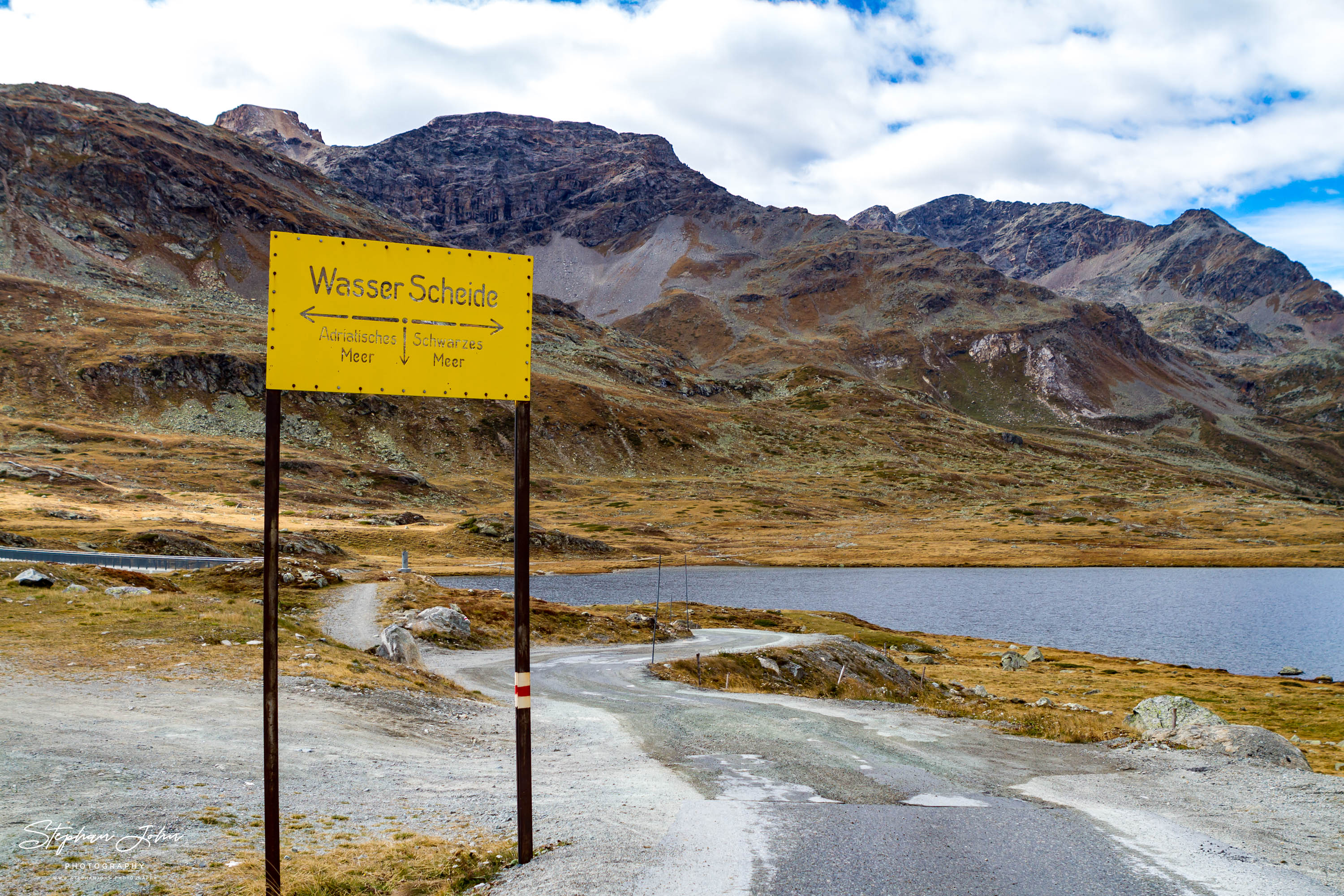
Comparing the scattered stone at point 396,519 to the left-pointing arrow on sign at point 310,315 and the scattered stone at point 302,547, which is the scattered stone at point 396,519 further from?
the left-pointing arrow on sign at point 310,315

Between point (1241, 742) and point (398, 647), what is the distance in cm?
2583

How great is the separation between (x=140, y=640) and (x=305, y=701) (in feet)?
29.0

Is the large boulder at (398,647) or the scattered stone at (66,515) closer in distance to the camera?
the large boulder at (398,647)

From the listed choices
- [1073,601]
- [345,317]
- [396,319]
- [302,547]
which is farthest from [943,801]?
[1073,601]

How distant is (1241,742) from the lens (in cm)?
1791

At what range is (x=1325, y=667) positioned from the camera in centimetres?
6009

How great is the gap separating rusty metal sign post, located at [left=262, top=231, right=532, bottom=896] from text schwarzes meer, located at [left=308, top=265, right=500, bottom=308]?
12mm

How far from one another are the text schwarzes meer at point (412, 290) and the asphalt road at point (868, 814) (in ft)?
23.0

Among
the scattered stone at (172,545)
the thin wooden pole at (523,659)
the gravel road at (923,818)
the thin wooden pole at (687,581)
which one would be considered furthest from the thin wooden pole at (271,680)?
the scattered stone at (172,545)

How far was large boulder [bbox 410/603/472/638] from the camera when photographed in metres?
38.8

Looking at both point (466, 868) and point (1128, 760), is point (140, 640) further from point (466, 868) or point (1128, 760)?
point (1128, 760)

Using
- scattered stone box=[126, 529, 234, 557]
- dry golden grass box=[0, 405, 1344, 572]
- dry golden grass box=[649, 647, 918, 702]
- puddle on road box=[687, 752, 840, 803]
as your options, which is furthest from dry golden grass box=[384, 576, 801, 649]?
puddle on road box=[687, 752, 840, 803]

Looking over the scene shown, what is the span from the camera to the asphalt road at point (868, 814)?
30.0ft

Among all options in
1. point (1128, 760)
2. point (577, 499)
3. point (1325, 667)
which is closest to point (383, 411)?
point (577, 499)
